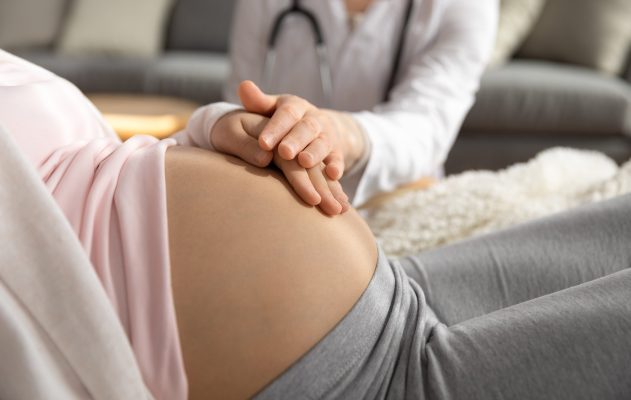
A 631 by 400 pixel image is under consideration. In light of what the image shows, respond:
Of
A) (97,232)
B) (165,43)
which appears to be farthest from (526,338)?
(165,43)

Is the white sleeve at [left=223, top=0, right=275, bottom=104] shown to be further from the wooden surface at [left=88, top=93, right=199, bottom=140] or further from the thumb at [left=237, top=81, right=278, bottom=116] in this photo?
the thumb at [left=237, top=81, right=278, bottom=116]

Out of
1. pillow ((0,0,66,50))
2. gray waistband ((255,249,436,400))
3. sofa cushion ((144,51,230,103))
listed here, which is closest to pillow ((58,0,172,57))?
pillow ((0,0,66,50))

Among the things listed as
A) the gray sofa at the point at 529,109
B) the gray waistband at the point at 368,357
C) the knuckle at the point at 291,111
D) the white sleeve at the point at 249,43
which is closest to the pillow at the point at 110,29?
the gray sofa at the point at 529,109

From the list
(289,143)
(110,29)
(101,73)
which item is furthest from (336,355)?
(110,29)

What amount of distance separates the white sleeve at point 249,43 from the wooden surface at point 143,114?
38cm

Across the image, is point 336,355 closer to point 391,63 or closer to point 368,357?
point 368,357

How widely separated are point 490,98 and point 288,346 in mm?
2219

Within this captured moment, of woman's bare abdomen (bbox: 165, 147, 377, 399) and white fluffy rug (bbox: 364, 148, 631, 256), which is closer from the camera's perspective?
woman's bare abdomen (bbox: 165, 147, 377, 399)

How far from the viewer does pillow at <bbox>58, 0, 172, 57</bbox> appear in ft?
10.9

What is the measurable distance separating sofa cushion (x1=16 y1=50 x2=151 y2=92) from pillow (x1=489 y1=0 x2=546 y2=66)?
139 cm

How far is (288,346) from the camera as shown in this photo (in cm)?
62

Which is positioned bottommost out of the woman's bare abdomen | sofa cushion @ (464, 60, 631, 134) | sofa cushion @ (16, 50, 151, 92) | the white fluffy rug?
sofa cushion @ (16, 50, 151, 92)

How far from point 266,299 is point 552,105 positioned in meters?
2.26

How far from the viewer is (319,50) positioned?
149 cm
